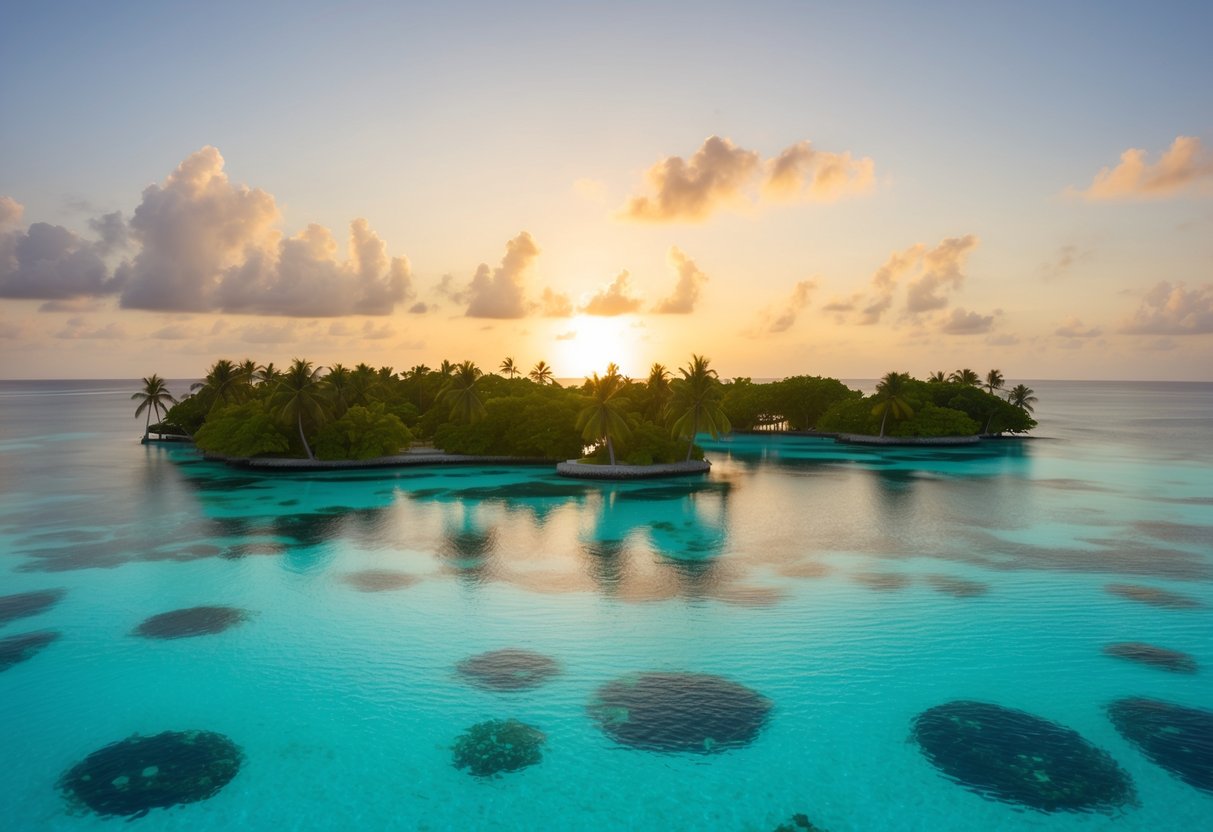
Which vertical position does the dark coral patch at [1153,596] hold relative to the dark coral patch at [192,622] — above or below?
above

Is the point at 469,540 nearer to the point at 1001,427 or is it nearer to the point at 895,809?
the point at 895,809

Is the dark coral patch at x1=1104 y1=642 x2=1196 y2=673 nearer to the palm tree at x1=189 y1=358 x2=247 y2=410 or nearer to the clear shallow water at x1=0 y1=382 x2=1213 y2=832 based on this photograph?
the clear shallow water at x1=0 y1=382 x2=1213 y2=832

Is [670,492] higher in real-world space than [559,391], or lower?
lower

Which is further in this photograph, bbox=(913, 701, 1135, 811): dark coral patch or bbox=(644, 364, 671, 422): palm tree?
bbox=(644, 364, 671, 422): palm tree

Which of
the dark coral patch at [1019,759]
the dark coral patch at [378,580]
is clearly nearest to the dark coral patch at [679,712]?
the dark coral patch at [1019,759]

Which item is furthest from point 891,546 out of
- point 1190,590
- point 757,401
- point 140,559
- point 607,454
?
point 757,401

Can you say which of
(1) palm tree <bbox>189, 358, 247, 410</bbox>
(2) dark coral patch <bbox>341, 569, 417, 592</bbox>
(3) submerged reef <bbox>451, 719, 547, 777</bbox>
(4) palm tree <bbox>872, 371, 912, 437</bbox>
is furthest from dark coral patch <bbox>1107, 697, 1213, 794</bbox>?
(1) palm tree <bbox>189, 358, 247, 410</bbox>

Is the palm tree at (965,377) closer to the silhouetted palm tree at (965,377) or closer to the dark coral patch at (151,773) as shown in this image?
the silhouetted palm tree at (965,377)
